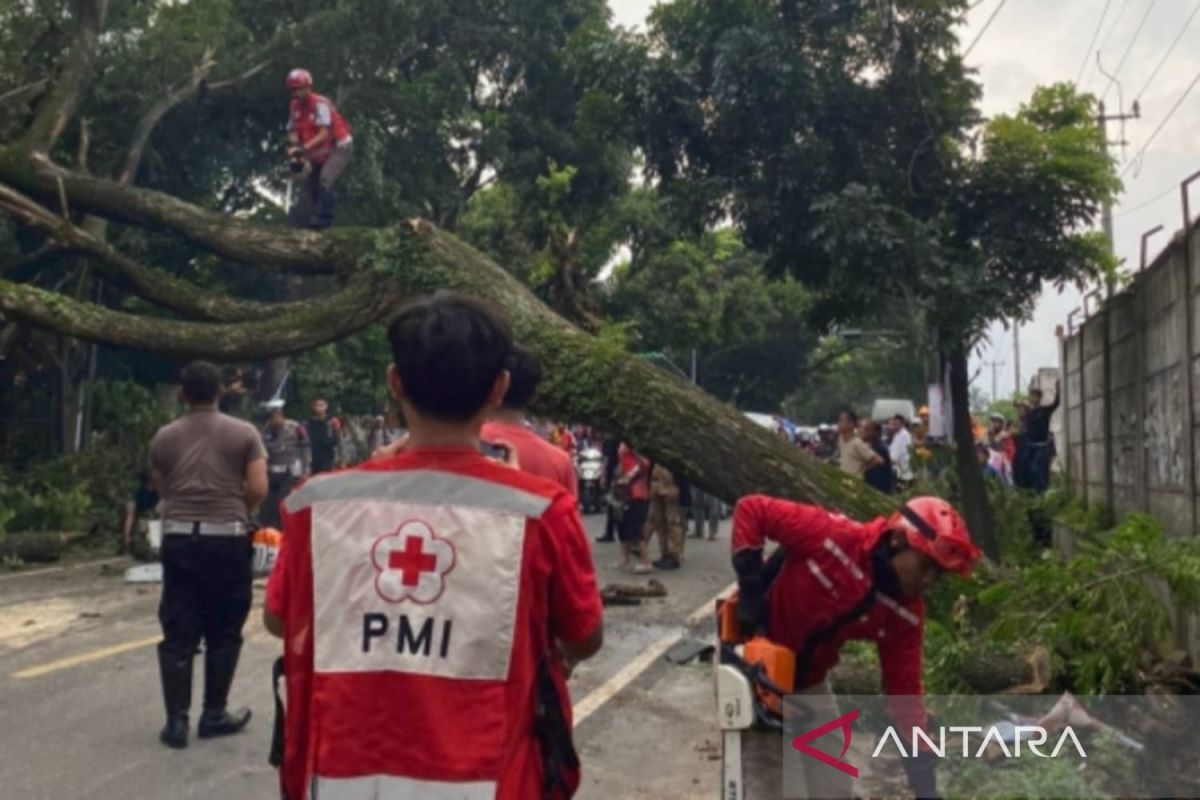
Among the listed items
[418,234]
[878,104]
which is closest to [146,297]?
[418,234]

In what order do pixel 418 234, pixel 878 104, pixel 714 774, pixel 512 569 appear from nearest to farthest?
pixel 512 569
pixel 714 774
pixel 418 234
pixel 878 104

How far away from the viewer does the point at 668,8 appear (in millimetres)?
12117

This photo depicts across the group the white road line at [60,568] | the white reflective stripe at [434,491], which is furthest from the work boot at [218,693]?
the white road line at [60,568]

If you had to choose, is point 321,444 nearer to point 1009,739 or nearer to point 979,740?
point 979,740

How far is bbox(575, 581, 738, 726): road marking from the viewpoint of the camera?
6887mm

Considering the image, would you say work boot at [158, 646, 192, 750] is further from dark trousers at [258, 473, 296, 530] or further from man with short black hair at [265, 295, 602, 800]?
dark trousers at [258, 473, 296, 530]

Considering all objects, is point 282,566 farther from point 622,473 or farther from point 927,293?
point 622,473

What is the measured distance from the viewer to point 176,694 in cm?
580

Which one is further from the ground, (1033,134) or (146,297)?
(1033,134)

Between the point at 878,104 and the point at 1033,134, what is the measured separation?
1.45 metres

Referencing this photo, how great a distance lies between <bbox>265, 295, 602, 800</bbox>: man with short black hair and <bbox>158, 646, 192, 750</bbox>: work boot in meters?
3.61

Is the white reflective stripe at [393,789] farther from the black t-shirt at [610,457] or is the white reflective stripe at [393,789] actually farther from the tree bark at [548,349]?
the black t-shirt at [610,457]

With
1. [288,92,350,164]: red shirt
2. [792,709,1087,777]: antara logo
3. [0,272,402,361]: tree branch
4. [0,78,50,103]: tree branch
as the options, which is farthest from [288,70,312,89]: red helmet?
[792,709,1087,777]: antara logo

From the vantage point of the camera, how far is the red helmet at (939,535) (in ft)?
11.8
